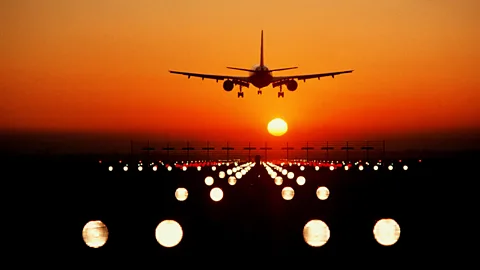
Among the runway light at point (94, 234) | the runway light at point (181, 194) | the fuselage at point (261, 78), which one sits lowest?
the runway light at point (94, 234)

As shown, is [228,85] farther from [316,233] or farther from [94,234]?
[94,234]

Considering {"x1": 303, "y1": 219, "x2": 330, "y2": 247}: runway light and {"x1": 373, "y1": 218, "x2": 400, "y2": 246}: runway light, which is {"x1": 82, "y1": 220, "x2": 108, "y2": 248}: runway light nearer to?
{"x1": 303, "y1": 219, "x2": 330, "y2": 247}: runway light

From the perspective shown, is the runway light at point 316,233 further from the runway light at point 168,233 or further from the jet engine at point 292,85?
the jet engine at point 292,85

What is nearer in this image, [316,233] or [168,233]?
[316,233]

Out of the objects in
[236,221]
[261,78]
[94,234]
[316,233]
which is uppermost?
[261,78]

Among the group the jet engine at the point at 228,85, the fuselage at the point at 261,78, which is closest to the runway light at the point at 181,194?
the jet engine at the point at 228,85

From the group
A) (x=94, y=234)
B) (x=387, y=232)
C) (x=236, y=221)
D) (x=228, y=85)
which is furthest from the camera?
(x=228, y=85)

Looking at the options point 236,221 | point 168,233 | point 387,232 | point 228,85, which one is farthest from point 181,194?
point 228,85

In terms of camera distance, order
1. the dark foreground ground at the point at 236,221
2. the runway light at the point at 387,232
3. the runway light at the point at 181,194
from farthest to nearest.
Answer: the runway light at the point at 181,194, the dark foreground ground at the point at 236,221, the runway light at the point at 387,232

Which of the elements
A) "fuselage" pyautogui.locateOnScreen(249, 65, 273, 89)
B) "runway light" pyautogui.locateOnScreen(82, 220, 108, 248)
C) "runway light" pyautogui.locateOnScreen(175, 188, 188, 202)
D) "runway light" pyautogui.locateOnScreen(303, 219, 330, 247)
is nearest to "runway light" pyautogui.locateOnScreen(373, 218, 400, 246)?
"runway light" pyautogui.locateOnScreen(303, 219, 330, 247)

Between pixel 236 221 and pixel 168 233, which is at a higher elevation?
pixel 236 221

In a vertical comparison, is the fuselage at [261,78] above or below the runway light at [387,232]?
above

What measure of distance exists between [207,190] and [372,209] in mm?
26210
